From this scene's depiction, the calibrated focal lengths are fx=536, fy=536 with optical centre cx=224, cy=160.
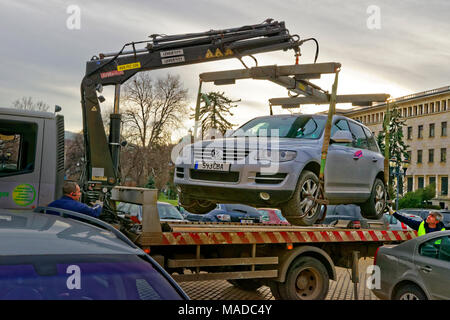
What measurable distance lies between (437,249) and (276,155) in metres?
2.38

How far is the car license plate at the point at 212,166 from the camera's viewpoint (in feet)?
23.8

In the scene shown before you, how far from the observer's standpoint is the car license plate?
7.25 meters

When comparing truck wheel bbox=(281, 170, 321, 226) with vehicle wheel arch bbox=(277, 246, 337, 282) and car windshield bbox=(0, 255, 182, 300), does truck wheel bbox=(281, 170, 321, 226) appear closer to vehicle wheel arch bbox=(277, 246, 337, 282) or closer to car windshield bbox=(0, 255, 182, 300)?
vehicle wheel arch bbox=(277, 246, 337, 282)

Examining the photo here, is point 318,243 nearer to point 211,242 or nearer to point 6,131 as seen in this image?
point 211,242

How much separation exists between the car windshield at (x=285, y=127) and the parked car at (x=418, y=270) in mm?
2027

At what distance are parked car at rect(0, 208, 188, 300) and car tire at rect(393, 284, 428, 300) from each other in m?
5.04

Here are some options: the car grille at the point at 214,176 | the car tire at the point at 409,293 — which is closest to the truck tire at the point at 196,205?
the car grille at the point at 214,176

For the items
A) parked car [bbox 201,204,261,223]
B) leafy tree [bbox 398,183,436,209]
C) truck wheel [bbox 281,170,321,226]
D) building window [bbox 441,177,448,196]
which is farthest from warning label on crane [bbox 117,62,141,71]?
building window [bbox 441,177,448,196]

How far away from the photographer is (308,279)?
7.98 m

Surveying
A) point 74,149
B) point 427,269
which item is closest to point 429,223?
point 427,269

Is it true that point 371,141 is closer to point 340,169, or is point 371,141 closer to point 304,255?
point 340,169

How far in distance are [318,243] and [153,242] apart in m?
3.16

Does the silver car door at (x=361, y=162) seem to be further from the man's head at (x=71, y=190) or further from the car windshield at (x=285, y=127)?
the man's head at (x=71, y=190)
